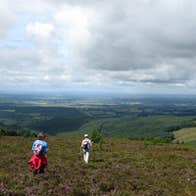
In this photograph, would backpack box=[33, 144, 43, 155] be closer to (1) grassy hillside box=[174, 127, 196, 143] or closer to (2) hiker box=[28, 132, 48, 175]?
(2) hiker box=[28, 132, 48, 175]

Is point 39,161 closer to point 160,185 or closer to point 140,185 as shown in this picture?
point 140,185

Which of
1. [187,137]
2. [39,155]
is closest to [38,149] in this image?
[39,155]

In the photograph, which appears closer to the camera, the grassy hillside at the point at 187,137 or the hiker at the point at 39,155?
the hiker at the point at 39,155

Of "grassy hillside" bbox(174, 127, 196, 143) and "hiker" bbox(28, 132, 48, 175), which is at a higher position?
"hiker" bbox(28, 132, 48, 175)

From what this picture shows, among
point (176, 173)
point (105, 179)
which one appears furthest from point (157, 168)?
point (105, 179)

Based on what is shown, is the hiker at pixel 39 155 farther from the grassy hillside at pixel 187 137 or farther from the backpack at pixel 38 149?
the grassy hillside at pixel 187 137

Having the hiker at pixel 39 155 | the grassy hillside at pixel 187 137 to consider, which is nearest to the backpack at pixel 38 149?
the hiker at pixel 39 155

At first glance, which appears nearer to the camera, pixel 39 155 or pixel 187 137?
pixel 39 155

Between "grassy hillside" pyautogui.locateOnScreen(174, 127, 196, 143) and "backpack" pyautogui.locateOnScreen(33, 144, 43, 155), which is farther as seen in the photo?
"grassy hillside" pyautogui.locateOnScreen(174, 127, 196, 143)

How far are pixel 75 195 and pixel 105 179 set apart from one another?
3.71 metres

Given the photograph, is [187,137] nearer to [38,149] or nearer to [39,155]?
[39,155]

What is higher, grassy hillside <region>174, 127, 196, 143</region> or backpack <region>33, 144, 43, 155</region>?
backpack <region>33, 144, 43, 155</region>

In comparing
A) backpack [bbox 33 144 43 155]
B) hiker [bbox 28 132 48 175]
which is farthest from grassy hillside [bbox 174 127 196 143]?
backpack [bbox 33 144 43 155]

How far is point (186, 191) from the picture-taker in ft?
46.0
